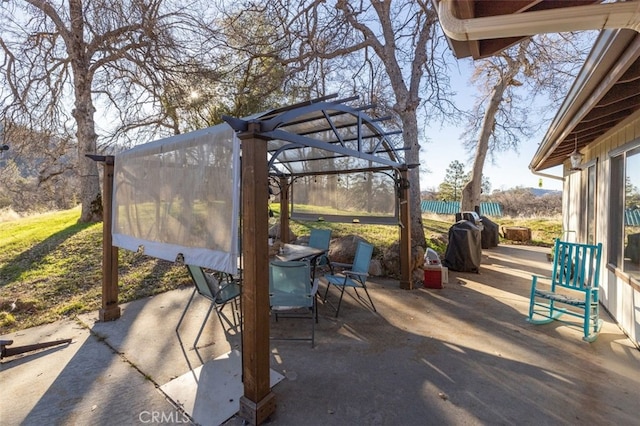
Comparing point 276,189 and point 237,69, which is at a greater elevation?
point 237,69

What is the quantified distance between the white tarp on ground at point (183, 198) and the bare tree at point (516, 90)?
862cm

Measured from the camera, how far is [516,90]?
37.3 feet

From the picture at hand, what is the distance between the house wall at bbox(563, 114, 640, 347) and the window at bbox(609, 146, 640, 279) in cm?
6

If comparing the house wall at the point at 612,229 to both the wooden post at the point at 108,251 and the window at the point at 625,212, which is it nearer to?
the window at the point at 625,212

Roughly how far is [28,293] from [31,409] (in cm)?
326

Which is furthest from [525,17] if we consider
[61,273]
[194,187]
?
[61,273]

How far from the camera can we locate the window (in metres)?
3.38

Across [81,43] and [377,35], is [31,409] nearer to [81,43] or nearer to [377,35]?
[81,43]

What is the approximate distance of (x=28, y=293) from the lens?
4547 mm

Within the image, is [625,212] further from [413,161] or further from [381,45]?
[381,45]

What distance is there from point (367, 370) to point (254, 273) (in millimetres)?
1466

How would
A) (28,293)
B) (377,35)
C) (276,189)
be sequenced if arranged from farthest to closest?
(377,35), (276,189), (28,293)

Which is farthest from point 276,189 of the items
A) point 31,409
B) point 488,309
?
point 31,409

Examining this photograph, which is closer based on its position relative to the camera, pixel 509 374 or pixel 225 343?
pixel 509 374
